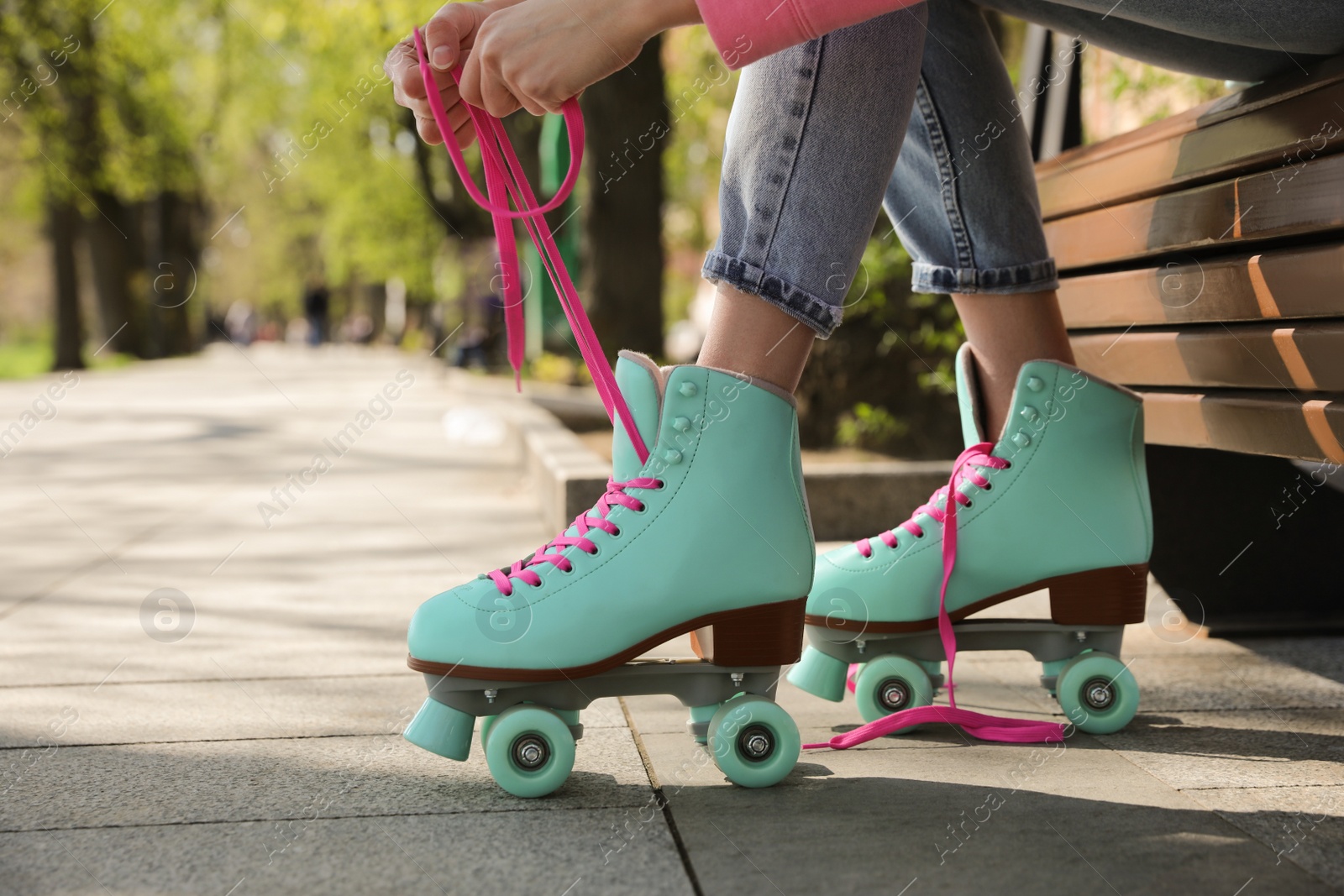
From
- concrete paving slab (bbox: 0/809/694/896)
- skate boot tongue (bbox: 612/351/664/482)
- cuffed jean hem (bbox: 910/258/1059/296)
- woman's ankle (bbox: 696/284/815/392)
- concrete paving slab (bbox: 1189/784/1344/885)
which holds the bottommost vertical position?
concrete paving slab (bbox: 1189/784/1344/885)

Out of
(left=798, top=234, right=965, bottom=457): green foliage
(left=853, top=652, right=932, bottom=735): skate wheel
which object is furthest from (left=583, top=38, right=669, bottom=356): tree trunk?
(left=853, top=652, right=932, bottom=735): skate wheel

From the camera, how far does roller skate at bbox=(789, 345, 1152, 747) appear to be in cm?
190

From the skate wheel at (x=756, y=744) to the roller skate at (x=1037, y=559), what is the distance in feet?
1.08

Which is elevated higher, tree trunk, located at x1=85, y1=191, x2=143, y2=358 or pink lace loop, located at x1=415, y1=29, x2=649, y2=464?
tree trunk, located at x1=85, y1=191, x2=143, y2=358

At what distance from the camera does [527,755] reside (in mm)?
1589

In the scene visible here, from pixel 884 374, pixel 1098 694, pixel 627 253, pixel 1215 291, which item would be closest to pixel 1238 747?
pixel 1098 694

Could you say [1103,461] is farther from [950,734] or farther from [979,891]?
[979,891]

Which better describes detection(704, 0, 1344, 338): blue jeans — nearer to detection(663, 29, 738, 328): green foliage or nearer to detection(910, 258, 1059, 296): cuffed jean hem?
detection(910, 258, 1059, 296): cuffed jean hem

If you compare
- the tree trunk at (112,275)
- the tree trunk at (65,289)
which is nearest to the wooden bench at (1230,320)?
the tree trunk at (65,289)

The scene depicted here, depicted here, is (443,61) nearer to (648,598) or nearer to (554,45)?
(554,45)

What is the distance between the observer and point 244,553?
4.03m

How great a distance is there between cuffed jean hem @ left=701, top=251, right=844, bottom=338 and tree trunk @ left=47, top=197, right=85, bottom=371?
21619 millimetres

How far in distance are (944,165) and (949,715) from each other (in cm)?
86

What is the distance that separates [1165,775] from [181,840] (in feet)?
4.09
